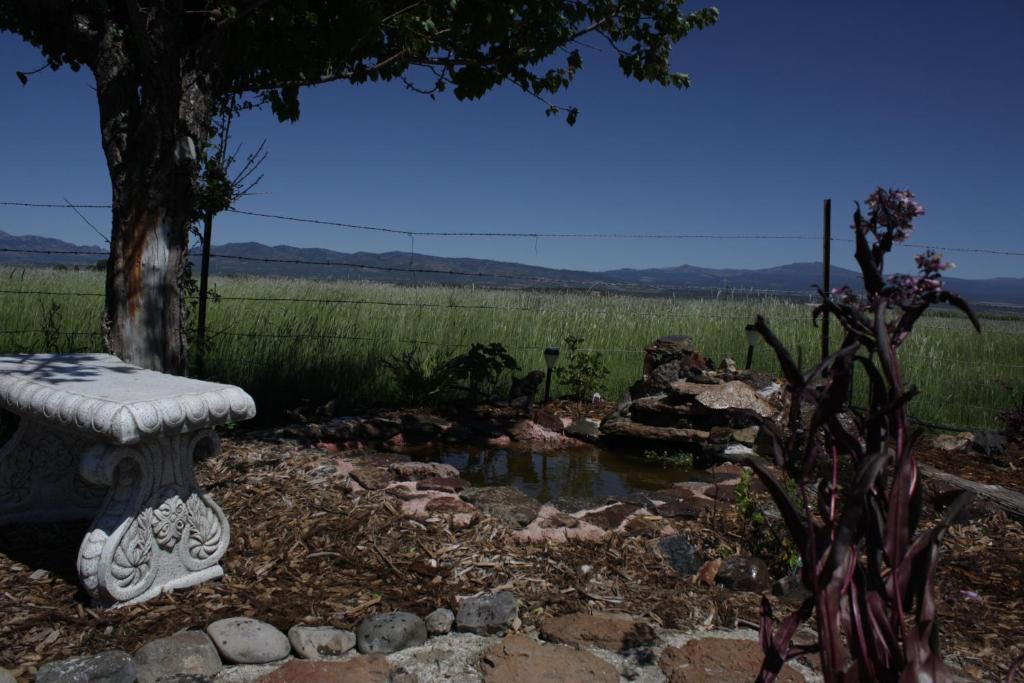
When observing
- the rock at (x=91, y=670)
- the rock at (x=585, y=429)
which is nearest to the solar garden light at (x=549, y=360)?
the rock at (x=585, y=429)

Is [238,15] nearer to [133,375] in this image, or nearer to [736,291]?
[133,375]

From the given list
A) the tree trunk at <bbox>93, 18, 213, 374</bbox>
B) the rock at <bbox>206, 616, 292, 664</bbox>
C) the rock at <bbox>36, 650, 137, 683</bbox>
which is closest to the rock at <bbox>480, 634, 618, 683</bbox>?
the rock at <bbox>206, 616, 292, 664</bbox>

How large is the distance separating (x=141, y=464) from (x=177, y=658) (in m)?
0.74

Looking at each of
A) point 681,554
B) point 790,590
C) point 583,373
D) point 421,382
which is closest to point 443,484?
point 681,554

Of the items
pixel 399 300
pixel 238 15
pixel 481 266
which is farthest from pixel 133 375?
pixel 481 266

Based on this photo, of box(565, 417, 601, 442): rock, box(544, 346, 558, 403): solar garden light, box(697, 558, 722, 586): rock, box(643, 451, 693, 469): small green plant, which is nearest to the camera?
box(697, 558, 722, 586): rock

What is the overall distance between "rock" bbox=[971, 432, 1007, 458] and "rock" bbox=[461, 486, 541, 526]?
3.58m

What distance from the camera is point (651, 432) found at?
6160 mm

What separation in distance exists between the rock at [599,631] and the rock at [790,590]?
0.66 m

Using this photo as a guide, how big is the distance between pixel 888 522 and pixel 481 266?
15.4 metres

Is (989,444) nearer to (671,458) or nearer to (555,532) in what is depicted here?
(671,458)

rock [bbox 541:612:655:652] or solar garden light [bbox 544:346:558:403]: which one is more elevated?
solar garden light [bbox 544:346:558:403]

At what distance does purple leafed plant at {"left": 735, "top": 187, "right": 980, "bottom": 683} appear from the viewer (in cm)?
114

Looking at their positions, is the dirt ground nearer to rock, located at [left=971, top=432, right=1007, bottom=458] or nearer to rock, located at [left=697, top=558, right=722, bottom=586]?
rock, located at [left=697, top=558, right=722, bottom=586]
